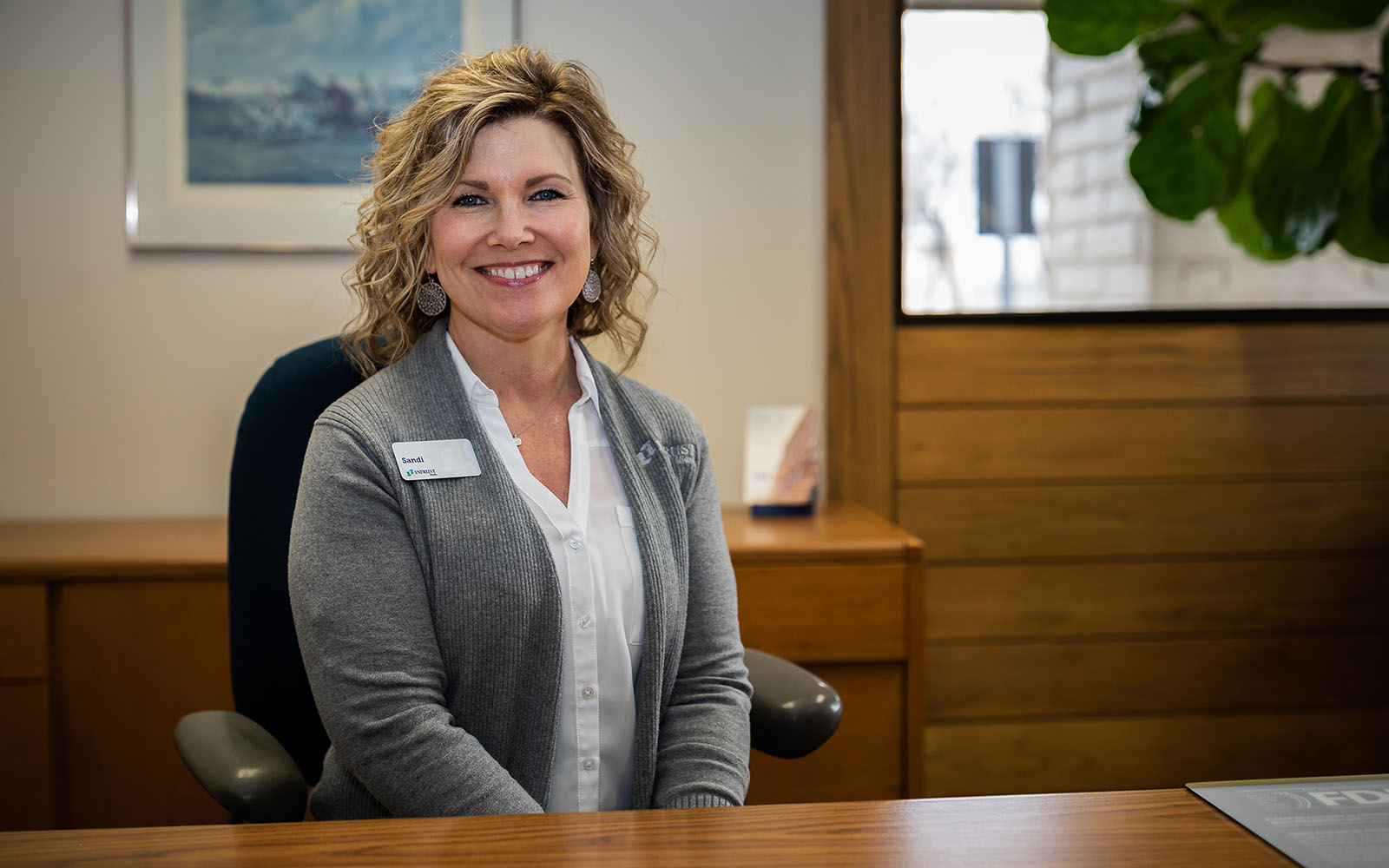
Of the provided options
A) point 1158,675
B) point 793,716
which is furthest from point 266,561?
point 1158,675

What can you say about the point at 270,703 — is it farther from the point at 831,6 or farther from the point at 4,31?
the point at 831,6

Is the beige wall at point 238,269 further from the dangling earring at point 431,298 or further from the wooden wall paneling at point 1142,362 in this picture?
the dangling earring at point 431,298

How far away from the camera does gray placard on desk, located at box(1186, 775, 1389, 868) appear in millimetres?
833

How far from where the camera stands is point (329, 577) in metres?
1.20

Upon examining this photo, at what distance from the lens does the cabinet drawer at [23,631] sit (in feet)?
6.48

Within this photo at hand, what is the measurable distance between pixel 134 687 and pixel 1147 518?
219 centimetres

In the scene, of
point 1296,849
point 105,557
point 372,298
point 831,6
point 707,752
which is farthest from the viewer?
point 831,6

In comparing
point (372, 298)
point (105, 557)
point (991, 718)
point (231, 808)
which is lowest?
point (991, 718)

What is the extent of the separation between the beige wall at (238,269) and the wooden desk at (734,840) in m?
1.69

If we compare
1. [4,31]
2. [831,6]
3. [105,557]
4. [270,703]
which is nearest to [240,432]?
[270,703]

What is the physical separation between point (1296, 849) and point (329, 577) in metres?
0.92

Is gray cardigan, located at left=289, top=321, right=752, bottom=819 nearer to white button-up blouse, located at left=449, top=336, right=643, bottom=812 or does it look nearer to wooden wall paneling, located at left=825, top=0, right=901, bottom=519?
white button-up blouse, located at left=449, top=336, right=643, bottom=812

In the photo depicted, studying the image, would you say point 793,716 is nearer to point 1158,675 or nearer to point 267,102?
point 1158,675

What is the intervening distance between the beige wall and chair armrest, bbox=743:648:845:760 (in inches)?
45.0
